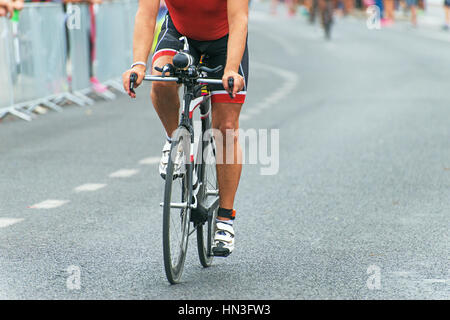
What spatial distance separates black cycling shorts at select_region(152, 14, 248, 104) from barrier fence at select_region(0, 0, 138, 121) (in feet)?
24.4

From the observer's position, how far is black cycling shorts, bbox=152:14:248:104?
527 centimetres

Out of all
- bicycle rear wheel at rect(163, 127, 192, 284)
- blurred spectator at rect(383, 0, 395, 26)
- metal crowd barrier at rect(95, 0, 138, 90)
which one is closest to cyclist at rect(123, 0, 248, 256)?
bicycle rear wheel at rect(163, 127, 192, 284)

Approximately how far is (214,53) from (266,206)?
87.7 inches

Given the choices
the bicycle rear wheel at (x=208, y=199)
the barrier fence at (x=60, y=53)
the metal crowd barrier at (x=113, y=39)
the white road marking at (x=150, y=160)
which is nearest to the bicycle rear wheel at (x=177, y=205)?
the bicycle rear wheel at (x=208, y=199)

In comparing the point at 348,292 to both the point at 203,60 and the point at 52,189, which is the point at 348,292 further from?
the point at 52,189

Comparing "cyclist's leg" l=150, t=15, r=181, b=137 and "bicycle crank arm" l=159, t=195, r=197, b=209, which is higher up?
"cyclist's leg" l=150, t=15, r=181, b=137

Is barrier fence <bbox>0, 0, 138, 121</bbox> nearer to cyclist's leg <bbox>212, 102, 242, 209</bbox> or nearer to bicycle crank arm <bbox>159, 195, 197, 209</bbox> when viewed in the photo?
cyclist's leg <bbox>212, 102, 242, 209</bbox>

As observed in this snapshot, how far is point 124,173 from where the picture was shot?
8.75 meters

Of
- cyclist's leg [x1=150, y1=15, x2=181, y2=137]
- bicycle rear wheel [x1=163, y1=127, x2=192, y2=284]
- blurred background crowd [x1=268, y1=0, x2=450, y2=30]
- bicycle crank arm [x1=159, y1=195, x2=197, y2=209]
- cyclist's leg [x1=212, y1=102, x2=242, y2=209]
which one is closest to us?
bicycle rear wheel [x1=163, y1=127, x2=192, y2=284]

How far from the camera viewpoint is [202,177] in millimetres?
5332

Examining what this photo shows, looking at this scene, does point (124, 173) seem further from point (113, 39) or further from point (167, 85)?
point (113, 39)

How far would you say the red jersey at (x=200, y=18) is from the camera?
514cm

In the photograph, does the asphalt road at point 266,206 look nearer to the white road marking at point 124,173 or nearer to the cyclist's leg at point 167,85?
the white road marking at point 124,173
